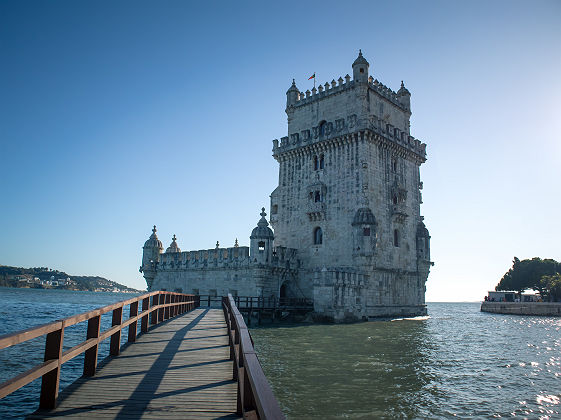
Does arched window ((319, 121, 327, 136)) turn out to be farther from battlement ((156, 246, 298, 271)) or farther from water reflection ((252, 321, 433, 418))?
water reflection ((252, 321, 433, 418))

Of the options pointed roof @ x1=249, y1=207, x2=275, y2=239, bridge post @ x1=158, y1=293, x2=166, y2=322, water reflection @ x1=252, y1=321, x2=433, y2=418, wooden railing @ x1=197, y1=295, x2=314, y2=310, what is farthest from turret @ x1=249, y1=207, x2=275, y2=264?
bridge post @ x1=158, y1=293, x2=166, y2=322

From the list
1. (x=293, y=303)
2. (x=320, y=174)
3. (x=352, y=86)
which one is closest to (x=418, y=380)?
(x=293, y=303)

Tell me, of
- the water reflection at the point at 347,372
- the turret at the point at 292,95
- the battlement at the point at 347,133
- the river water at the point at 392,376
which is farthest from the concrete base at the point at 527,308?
the turret at the point at 292,95

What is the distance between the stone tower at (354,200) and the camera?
111 feet

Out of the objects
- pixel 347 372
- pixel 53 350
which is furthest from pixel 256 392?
pixel 347 372

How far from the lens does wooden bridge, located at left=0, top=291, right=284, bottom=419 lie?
4426 millimetres

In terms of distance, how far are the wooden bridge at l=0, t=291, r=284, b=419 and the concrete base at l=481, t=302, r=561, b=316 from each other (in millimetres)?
63279

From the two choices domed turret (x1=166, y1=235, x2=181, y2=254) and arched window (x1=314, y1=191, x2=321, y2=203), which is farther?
domed turret (x1=166, y1=235, x2=181, y2=254)

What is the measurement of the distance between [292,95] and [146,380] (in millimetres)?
38579

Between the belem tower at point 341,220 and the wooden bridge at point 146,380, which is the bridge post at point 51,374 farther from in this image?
the belem tower at point 341,220

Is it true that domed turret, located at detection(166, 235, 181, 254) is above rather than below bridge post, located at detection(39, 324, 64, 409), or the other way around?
above

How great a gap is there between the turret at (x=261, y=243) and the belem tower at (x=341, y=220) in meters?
0.08

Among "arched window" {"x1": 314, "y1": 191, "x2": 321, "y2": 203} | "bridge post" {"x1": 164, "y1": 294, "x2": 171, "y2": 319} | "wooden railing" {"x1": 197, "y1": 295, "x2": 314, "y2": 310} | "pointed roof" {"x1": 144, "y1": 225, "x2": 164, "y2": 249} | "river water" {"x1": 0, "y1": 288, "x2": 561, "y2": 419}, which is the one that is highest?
"arched window" {"x1": 314, "y1": 191, "x2": 321, "y2": 203}

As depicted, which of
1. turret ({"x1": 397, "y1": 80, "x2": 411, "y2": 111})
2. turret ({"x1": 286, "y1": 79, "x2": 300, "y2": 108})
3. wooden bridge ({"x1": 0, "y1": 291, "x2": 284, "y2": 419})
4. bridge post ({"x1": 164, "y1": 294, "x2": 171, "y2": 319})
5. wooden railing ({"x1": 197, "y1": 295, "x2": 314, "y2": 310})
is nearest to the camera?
wooden bridge ({"x1": 0, "y1": 291, "x2": 284, "y2": 419})
